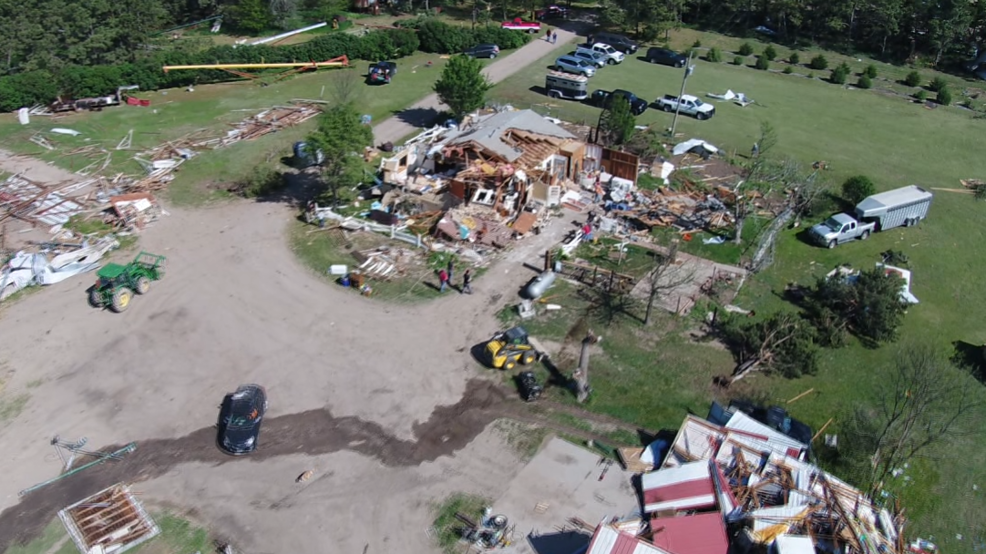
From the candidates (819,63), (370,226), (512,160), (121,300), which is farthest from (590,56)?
(121,300)

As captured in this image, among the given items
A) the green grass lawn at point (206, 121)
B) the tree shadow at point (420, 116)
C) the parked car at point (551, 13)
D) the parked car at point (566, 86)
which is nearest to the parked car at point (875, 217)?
the parked car at point (566, 86)

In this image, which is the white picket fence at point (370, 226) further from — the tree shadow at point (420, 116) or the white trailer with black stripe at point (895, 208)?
the white trailer with black stripe at point (895, 208)

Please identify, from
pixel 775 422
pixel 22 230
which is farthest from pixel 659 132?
pixel 22 230

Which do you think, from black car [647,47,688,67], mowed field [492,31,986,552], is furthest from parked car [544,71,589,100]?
black car [647,47,688,67]

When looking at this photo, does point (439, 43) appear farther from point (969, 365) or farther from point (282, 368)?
point (969, 365)

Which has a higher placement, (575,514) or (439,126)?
(439,126)

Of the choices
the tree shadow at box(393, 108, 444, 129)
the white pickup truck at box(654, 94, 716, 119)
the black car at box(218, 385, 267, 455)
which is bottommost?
the black car at box(218, 385, 267, 455)

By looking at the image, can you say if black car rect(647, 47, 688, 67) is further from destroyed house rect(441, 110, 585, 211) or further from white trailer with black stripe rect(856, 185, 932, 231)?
white trailer with black stripe rect(856, 185, 932, 231)
